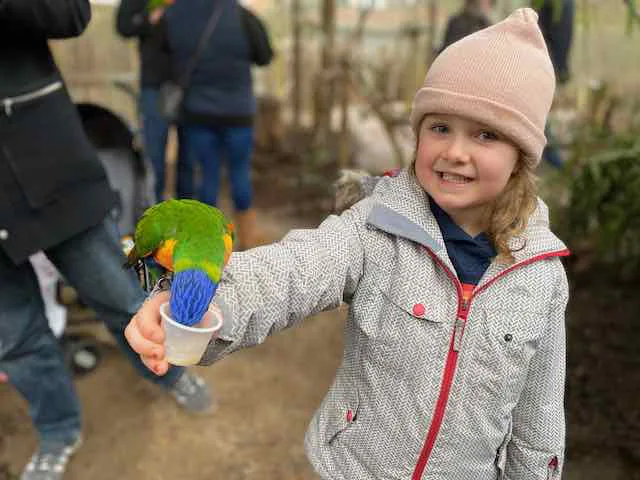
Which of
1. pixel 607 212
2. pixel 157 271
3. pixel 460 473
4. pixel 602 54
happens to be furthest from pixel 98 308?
pixel 602 54

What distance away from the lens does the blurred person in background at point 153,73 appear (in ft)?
10.8

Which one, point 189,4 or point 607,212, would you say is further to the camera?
point 189,4

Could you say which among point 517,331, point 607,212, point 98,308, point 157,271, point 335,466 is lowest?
point 607,212

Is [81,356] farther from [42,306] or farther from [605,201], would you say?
[605,201]

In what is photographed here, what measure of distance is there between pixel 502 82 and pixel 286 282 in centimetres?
52

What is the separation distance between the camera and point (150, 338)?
0.80 meters

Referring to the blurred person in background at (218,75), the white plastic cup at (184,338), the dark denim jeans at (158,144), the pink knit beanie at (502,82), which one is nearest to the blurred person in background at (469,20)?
the blurred person in background at (218,75)

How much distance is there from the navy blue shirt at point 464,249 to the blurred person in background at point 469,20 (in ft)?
7.03

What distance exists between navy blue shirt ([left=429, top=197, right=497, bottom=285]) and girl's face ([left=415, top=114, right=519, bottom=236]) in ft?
0.17

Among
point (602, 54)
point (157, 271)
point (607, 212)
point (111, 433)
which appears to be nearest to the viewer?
point (157, 271)

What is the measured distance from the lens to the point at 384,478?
4.18ft

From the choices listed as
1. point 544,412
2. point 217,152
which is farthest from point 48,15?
point 217,152

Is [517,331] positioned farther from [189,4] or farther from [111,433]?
[189,4]

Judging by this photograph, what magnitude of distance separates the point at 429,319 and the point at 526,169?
1.17 feet
